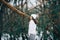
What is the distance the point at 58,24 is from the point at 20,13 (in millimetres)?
570

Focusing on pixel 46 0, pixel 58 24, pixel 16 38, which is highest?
pixel 46 0

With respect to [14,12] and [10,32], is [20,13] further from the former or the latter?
[10,32]

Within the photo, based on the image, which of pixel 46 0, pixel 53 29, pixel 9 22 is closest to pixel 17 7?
pixel 9 22

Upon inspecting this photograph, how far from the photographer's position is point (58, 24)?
8.39 feet

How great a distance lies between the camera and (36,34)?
258 centimetres

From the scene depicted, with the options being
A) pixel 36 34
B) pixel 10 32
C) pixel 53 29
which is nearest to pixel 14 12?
pixel 10 32

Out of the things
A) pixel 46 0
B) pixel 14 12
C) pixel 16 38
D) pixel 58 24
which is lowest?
pixel 16 38

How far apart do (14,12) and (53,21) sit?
585mm

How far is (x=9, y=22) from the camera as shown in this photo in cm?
264

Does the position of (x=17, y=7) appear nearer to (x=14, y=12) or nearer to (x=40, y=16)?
(x=14, y=12)

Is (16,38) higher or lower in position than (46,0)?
lower

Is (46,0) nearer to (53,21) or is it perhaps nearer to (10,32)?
(53,21)

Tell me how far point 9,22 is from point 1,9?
0.23 metres

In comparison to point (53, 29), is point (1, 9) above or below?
above
